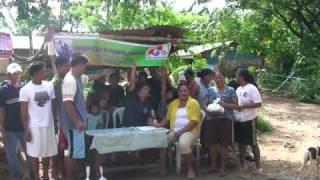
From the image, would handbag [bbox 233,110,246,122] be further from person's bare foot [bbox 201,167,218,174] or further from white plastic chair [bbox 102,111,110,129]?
white plastic chair [bbox 102,111,110,129]

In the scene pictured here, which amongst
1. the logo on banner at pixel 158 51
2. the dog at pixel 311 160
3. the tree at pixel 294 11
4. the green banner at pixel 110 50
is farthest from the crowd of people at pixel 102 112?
the tree at pixel 294 11

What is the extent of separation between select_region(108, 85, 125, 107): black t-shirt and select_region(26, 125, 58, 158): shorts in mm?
2160

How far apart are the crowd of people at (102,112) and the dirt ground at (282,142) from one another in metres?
0.50

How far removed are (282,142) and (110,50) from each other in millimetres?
5442

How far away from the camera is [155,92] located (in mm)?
8820

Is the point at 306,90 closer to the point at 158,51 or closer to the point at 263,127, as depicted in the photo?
the point at 263,127

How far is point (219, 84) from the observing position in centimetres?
784

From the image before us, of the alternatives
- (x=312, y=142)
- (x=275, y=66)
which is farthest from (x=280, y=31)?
(x=312, y=142)

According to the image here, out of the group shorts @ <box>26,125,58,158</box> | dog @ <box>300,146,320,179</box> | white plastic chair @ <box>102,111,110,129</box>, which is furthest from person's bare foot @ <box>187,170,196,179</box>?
shorts @ <box>26,125,58,158</box>

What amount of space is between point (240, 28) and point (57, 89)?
1521cm

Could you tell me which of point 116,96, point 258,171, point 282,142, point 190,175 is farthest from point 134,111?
point 282,142

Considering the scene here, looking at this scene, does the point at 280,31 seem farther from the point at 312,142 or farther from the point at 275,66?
the point at 312,142

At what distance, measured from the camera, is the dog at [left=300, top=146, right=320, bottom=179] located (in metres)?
7.41

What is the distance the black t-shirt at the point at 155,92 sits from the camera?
8711mm
